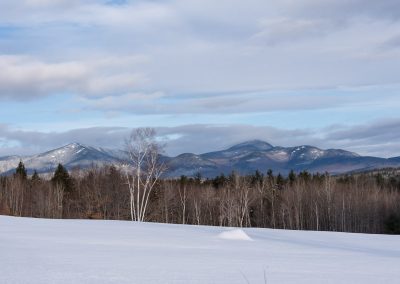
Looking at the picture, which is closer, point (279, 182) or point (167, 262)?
point (167, 262)

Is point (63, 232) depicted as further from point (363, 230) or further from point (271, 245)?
point (363, 230)

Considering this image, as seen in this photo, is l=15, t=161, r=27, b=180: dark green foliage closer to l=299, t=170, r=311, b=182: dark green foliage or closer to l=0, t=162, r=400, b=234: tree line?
l=0, t=162, r=400, b=234: tree line

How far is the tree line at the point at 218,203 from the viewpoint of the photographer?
6719 centimetres

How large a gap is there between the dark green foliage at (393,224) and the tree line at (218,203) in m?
0.12

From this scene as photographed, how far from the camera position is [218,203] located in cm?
7294

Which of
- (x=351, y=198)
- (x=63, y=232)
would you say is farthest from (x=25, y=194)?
(x=63, y=232)

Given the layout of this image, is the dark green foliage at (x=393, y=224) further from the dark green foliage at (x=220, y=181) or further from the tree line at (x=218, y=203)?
the dark green foliage at (x=220, y=181)

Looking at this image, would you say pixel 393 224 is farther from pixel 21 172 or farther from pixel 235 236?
pixel 21 172

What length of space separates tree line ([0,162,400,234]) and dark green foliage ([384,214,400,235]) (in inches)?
4.5

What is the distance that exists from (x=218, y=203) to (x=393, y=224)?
73.5 ft

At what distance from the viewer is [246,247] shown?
18531 mm

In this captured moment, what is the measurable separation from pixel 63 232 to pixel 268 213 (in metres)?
55.1

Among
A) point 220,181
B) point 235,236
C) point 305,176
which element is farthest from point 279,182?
point 235,236

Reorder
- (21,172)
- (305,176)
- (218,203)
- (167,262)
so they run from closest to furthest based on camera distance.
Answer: (167,262) → (218,203) → (21,172) → (305,176)
